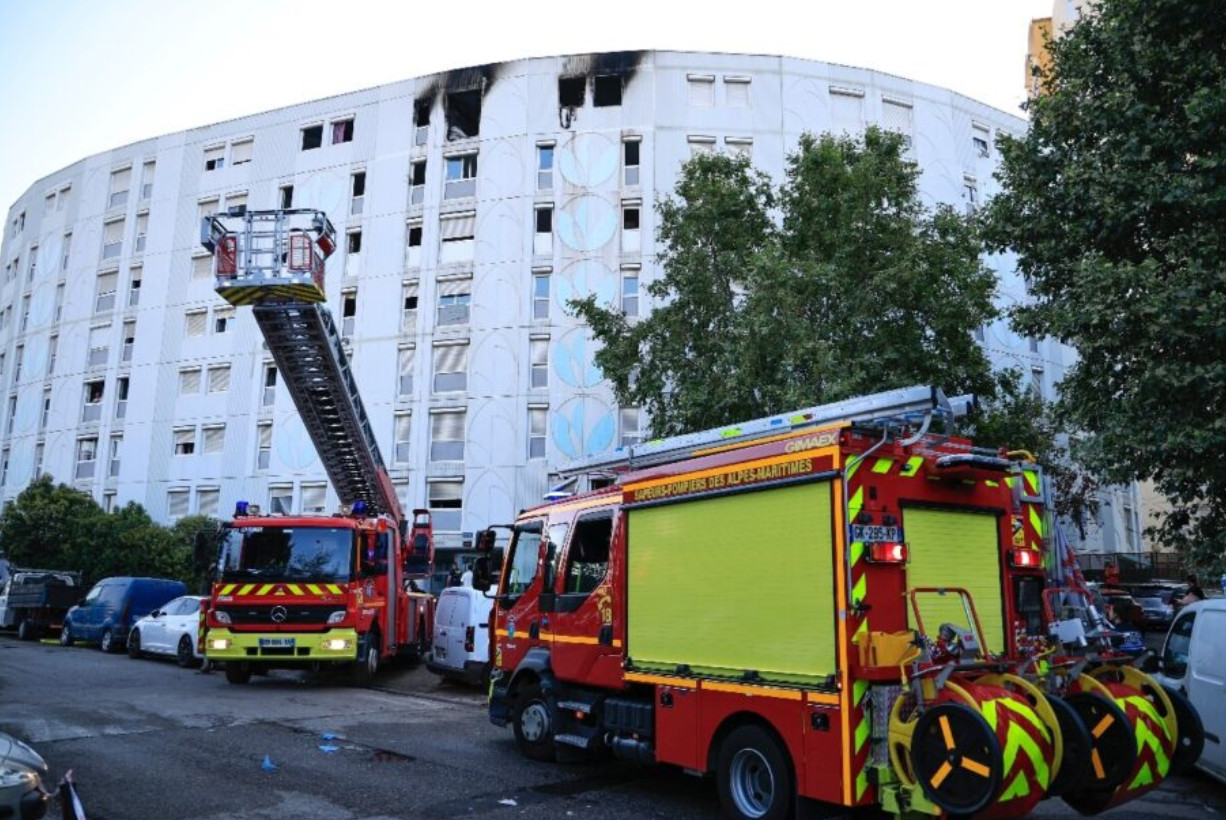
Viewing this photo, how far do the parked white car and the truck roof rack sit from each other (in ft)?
41.4

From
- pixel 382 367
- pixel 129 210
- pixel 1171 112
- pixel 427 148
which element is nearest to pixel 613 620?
pixel 1171 112

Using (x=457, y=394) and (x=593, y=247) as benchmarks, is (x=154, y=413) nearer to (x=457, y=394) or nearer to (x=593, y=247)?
(x=457, y=394)

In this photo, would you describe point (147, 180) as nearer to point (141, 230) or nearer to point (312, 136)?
point (141, 230)

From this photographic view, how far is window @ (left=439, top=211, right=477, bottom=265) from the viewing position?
1235 inches

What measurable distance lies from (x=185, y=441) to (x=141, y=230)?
969cm

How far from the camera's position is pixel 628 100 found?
30.8 metres

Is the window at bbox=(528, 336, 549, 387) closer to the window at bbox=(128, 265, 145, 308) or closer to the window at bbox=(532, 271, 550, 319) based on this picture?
the window at bbox=(532, 271, 550, 319)

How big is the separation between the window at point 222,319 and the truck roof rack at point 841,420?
2918 centimetres

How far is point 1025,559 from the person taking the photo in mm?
6879

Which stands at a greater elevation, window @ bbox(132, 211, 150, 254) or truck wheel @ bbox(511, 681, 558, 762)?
window @ bbox(132, 211, 150, 254)

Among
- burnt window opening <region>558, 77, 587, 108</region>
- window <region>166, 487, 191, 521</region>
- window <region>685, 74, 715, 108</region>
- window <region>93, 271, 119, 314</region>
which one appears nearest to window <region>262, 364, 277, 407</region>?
window <region>166, 487, 191, 521</region>

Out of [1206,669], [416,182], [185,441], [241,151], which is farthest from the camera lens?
[241,151]

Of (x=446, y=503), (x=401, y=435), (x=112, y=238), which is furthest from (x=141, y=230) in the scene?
(x=446, y=503)

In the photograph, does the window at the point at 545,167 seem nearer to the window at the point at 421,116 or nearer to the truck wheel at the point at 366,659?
the window at the point at 421,116
